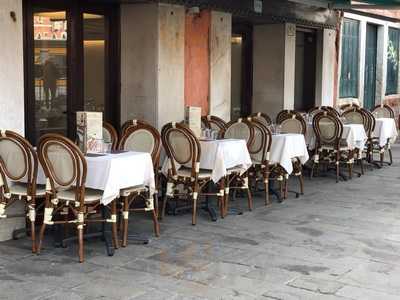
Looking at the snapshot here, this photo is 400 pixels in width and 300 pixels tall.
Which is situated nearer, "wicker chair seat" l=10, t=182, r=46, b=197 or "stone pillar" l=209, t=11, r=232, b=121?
"wicker chair seat" l=10, t=182, r=46, b=197

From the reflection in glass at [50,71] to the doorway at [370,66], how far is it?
9268 mm

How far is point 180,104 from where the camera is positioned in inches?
306

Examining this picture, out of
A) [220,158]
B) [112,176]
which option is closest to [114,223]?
[112,176]

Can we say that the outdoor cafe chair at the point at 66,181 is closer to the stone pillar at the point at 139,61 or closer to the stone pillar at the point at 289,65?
the stone pillar at the point at 139,61

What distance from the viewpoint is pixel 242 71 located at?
10406 millimetres

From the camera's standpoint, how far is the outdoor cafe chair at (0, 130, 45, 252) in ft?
17.5

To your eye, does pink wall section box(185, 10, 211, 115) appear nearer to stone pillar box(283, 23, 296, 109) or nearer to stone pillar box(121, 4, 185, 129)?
stone pillar box(121, 4, 185, 129)

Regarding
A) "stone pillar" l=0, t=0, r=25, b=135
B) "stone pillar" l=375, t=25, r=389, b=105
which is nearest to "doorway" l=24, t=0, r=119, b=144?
"stone pillar" l=0, t=0, r=25, b=135

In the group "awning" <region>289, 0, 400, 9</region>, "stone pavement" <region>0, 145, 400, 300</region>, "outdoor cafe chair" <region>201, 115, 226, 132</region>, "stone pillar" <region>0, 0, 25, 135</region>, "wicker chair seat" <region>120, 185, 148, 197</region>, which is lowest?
"stone pavement" <region>0, 145, 400, 300</region>

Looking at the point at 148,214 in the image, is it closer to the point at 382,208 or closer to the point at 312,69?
the point at 382,208

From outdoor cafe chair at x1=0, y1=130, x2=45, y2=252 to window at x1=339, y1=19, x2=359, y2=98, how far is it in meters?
8.77

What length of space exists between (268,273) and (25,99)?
9.99 feet

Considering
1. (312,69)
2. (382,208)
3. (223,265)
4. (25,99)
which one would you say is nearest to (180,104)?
(25,99)

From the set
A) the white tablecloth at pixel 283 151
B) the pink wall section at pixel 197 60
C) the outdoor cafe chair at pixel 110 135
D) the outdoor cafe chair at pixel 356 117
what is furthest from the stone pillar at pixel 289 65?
the outdoor cafe chair at pixel 110 135
